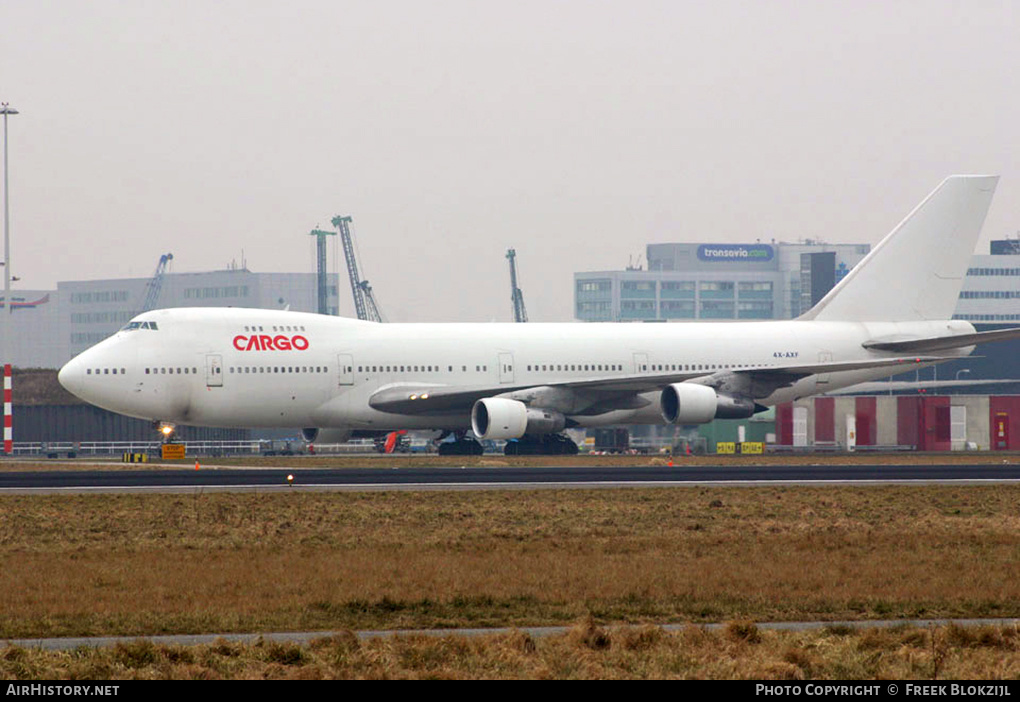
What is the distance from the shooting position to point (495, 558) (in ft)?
78.7

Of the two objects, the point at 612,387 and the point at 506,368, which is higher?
the point at 506,368

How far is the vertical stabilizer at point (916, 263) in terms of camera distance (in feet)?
194

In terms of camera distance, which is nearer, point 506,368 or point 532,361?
point 506,368

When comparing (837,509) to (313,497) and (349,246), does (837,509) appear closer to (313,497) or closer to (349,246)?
(313,497)

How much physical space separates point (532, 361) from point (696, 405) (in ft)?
21.5

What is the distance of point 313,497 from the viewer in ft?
111

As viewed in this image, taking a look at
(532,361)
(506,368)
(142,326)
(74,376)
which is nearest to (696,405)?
(532,361)

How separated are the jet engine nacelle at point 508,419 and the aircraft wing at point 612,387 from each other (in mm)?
921

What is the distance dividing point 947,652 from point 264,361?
38.2 m

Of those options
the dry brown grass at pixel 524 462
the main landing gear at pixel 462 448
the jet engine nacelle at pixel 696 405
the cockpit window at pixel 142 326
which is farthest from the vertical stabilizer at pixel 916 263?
the cockpit window at pixel 142 326

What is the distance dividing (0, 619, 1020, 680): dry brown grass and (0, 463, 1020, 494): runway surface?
20729 mm

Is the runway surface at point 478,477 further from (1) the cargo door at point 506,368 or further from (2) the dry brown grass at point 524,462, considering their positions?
(1) the cargo door at point 506,368

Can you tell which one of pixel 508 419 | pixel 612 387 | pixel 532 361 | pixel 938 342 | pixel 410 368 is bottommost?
pixel 508 419

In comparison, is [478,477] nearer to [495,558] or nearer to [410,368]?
[410,368]
